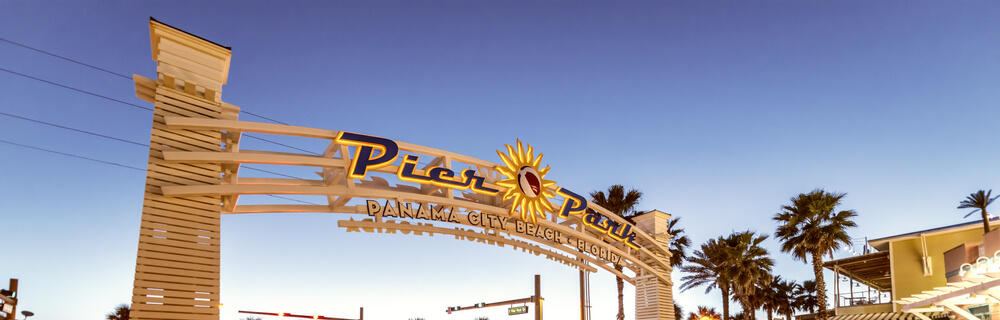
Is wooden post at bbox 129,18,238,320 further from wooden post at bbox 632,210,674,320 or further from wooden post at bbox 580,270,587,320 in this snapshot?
wooden post at bbox 580,270,587,320

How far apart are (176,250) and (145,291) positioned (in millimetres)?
948

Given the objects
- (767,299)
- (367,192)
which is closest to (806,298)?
(767,299)

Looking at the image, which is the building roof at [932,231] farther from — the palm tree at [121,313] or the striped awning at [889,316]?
the palm tree at [121,313]

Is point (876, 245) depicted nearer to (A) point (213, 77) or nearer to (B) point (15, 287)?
(A) point (213, 77)

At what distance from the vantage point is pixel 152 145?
13188mm

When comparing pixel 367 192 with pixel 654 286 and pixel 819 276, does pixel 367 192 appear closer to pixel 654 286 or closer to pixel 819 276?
pixel 654 286

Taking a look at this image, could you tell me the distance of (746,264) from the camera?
43.9 metres

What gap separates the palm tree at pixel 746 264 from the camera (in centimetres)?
4369

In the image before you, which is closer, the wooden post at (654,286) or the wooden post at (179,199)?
the wooden post at (179,199)

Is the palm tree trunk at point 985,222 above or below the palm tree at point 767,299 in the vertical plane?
above

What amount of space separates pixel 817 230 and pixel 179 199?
35327 mm

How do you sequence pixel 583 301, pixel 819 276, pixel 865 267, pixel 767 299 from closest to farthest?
1. pixel 583 301
2. pixel 819 276
3. pixel 865 267
4. pixel 767 299

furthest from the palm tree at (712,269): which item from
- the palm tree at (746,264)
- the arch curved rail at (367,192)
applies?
the arch curved rail at (367,192)

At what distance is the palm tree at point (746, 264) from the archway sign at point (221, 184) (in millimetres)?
26663
